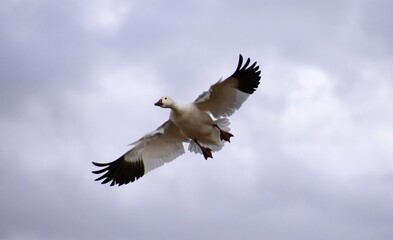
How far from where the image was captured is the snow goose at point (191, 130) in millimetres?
24594

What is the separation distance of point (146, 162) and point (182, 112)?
2562 millimetres

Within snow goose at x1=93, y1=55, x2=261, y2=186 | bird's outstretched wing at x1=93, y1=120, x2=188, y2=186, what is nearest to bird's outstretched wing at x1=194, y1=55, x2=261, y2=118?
snow goose at x1=93, y1=55, x2=261, y2=186

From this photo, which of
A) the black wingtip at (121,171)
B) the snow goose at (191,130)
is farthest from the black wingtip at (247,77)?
the black wingtip at (121,171)

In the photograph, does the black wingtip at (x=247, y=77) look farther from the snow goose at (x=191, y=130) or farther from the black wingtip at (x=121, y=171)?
the black wingtip at (x=121, y=171)

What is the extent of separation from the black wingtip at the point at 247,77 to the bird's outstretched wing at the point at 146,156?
7.99ft

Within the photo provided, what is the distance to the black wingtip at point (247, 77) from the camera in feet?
80.5

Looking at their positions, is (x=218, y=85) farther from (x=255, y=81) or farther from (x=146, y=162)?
(x=146, y=162)

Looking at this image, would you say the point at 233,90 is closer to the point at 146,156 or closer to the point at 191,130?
the point at 191,130

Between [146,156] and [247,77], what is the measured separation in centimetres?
400

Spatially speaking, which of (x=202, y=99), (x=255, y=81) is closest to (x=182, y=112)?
(x=202, y=99)

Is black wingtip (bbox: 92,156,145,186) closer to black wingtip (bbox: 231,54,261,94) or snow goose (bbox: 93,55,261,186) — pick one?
snow goose (bbox: 93,55,261,186)

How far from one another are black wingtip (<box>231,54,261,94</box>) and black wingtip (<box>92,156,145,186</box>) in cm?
394

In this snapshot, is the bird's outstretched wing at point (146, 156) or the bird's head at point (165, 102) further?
the bird's outstretched wing at point (146, 156)

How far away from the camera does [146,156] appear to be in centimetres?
2639
